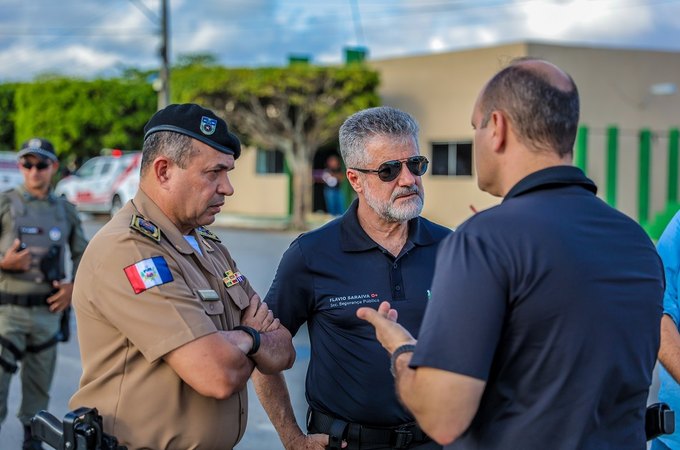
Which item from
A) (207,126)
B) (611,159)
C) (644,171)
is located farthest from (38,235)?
(644,171)

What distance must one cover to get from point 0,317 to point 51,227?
0.70m

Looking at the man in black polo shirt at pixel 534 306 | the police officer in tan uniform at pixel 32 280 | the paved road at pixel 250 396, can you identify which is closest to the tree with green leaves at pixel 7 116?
the paved road at pixel 250 396

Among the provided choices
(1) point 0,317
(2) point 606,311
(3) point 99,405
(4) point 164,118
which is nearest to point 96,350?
(3) point 99,405

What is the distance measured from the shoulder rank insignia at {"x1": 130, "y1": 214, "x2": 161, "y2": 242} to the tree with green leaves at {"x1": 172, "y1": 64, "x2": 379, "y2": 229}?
71.4 ft

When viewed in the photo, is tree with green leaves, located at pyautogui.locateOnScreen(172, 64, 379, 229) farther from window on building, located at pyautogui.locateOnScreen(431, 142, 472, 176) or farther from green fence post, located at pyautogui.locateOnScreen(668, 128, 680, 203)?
green fence post, located at pyautogui.locateOnScreen(668, 128, 680, 203)

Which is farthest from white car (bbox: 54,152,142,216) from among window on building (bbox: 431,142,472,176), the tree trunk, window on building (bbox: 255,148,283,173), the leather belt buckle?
the leather belt buckle

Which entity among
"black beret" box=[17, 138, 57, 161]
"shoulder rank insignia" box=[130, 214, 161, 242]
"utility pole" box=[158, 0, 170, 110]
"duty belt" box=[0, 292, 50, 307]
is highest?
"utility pole" box=[158, 0, 170, 110]

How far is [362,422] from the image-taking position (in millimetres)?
3143

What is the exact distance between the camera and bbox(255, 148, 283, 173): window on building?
3141cm

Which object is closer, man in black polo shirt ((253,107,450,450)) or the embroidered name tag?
the embroidered name tag

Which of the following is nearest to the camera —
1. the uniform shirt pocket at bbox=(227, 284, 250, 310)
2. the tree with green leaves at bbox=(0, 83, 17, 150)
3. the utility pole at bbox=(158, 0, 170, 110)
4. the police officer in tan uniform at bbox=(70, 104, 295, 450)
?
the police officer in tan uniform at bbox=(70, 104, 295, 450)

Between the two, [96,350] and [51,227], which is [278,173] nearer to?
[51,227]

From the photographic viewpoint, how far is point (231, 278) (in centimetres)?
296

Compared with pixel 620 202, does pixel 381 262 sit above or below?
above
